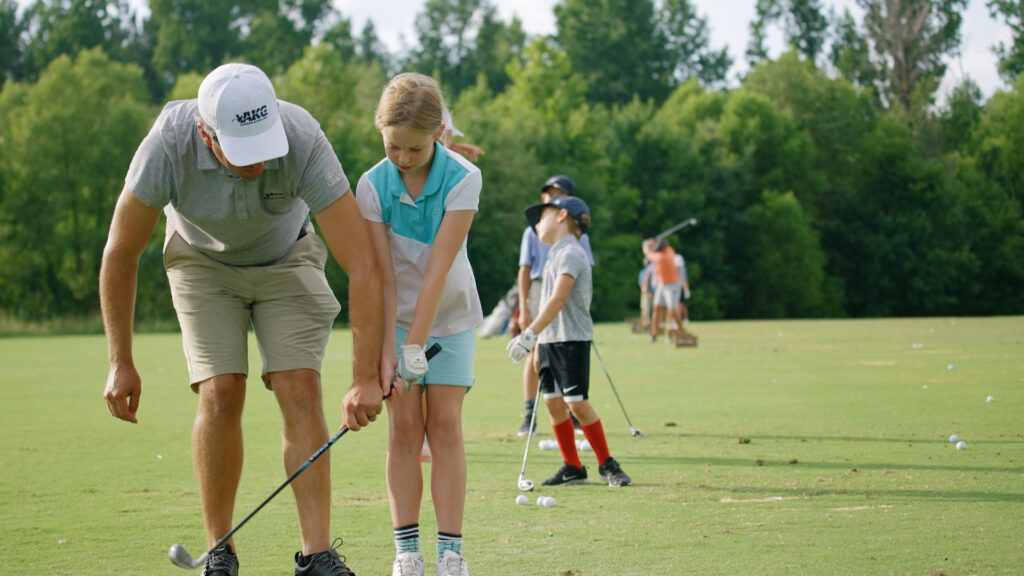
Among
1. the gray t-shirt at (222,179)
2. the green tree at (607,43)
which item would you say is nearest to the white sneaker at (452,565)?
the gray t-shirt at (222,179)

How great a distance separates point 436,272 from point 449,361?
16.9 inches

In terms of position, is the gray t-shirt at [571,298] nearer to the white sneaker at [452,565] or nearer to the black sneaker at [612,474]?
the black sneaker at [612,474]

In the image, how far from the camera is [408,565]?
4.42 metres

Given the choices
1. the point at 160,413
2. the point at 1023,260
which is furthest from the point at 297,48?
the point at 160,413

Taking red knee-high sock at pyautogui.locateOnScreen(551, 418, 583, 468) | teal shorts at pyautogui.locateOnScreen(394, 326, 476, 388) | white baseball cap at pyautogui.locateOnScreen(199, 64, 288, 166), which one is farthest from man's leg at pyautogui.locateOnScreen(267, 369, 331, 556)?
red knee-high sock at pyautogui.locateOnScreen(551, 418, 583, 468)

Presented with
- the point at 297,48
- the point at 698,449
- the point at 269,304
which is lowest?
the point at 698,449

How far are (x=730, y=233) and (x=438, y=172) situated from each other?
54.6 m

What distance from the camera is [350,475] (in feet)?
24.2

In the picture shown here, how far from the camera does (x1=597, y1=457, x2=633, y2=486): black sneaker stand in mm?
6832

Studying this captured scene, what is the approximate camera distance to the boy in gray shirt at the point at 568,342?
23.2ft

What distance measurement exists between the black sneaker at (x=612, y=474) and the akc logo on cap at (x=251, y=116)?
145 inches

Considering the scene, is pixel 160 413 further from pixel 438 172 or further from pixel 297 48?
pixel 297 48

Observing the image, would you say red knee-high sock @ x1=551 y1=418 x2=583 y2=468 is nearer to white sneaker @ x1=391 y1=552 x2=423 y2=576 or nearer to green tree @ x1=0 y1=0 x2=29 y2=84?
white sneaker @ x1=391 y1=552 x2=423 y2=576

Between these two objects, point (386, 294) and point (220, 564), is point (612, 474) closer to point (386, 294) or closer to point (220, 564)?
point (386, 294)
